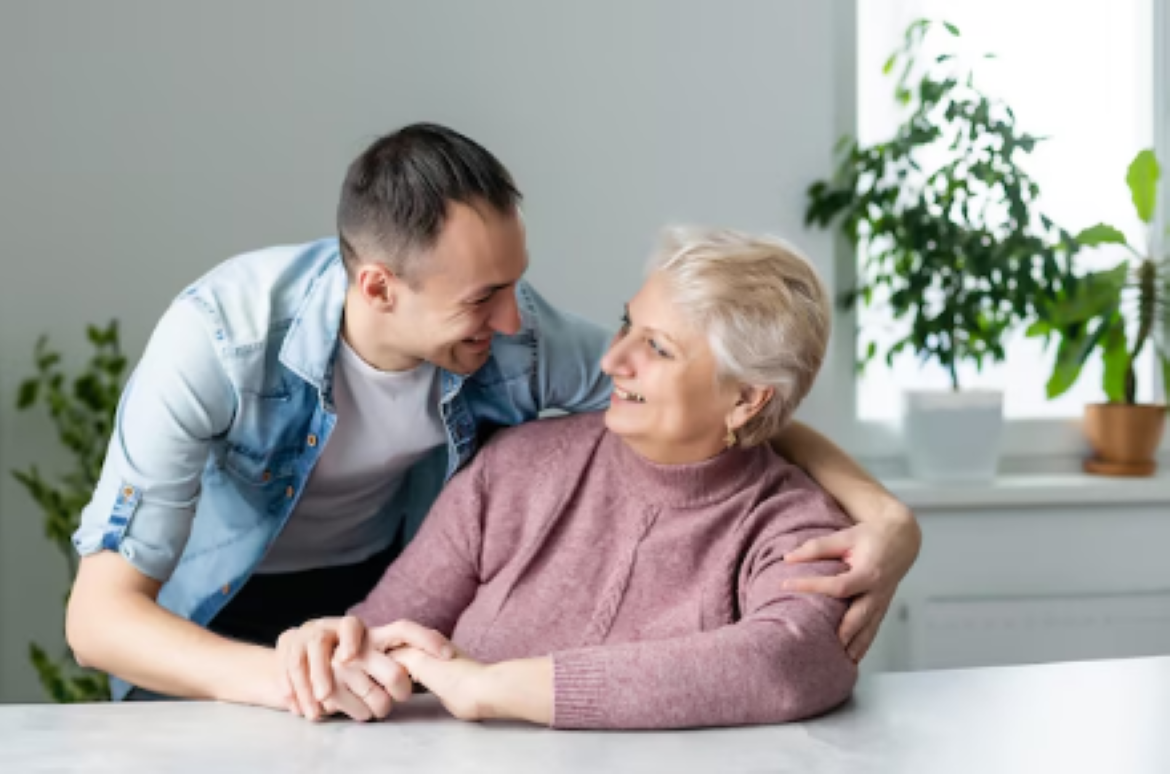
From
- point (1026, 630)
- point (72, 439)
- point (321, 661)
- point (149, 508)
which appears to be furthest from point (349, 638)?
point (1026, 630)

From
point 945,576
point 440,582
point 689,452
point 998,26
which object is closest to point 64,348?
point 440,582

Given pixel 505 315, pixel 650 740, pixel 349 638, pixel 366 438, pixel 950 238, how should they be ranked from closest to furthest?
pixel 650 740, pixel 349 638, pixel 505 315, pixel 366 438, pixel 950 238

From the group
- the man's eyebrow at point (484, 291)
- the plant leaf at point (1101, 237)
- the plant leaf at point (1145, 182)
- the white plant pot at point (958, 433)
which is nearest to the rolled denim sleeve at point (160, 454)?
the man's eyebrow at point (484, 291)

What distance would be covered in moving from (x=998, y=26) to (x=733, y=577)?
2.46 meters

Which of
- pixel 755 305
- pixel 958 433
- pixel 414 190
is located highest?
pixel 414 190

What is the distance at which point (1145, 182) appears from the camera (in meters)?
3.68

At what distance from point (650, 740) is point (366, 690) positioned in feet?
0.93

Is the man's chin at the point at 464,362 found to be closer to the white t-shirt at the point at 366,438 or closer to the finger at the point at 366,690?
the white t-shirt at the point at 366,438

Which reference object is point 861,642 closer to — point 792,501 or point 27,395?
point 792,501

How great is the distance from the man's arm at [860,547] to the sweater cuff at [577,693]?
306mm

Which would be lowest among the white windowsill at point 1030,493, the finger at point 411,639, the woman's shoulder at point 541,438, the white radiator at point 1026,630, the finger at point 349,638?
the white radiator at point 1026,630

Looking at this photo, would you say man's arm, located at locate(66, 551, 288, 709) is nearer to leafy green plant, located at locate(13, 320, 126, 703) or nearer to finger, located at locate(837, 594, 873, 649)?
finger, located at locate(837, 594, 873, 649)

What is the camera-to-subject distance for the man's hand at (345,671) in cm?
142

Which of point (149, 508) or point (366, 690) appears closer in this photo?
point (366, 690)
